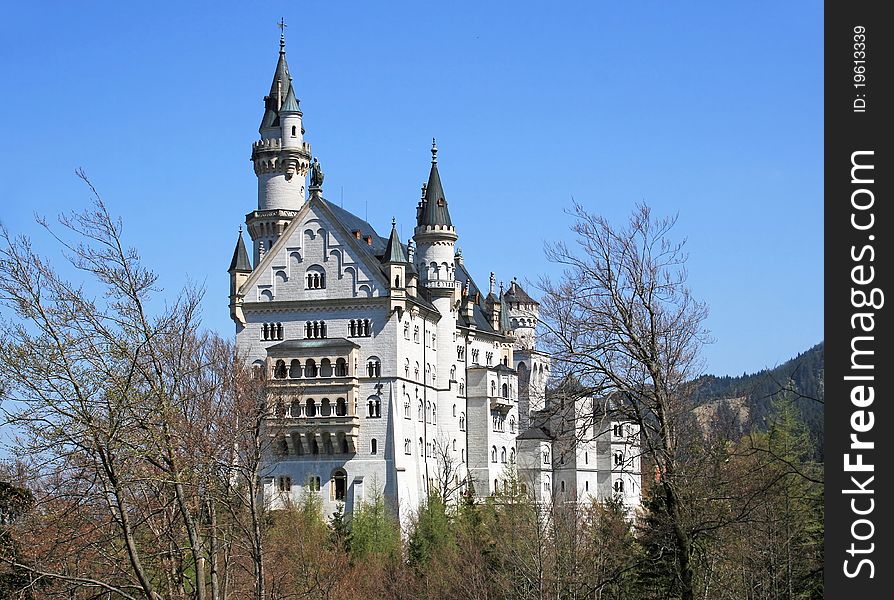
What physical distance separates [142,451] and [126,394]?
28.7 inches

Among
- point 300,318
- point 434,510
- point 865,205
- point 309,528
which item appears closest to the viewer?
point 865,205

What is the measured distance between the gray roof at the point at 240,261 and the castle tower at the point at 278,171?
466 cm

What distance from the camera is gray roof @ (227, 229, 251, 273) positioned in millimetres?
97125

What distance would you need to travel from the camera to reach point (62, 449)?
14.9m

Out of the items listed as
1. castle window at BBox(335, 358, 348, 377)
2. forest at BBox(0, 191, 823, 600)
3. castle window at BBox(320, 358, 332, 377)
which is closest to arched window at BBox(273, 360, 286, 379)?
castle window at BBox(320, 358, 332, 377)

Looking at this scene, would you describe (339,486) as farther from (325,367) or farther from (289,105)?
(289,105)

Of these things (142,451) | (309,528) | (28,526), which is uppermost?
(142,451)

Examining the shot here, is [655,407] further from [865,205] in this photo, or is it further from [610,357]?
[865,205]

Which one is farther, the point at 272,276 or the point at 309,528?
the point at 272,276

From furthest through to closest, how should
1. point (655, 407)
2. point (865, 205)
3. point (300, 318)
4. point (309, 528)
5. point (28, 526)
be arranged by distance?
point (300, 318) < point (309, 528) < point (655, 407) < point (28, 526) < point (865, 205)

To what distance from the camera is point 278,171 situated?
339 feet

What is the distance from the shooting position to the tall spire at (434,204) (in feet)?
333

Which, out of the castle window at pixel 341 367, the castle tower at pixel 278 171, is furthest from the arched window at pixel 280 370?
the castle tower at pixel 278 171

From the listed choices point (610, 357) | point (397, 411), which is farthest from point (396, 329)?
point (610, 357)
